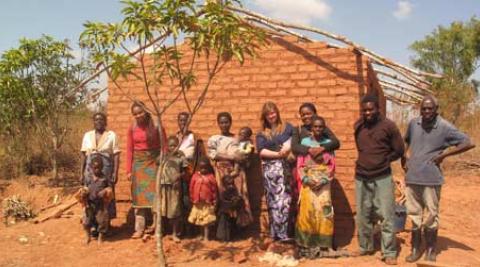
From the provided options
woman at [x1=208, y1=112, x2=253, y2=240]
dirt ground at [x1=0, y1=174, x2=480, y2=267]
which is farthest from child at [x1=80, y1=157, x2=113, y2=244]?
woman at [x1=208, y1=112, x2=253, y2=240]

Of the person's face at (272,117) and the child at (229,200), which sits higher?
the person's face at (272,117)

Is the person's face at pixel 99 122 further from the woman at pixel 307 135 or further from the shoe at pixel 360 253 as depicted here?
the shoe at pixel 360 253

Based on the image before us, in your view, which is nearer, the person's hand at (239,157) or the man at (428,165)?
the man at (428,165)

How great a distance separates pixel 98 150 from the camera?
18.7 feet

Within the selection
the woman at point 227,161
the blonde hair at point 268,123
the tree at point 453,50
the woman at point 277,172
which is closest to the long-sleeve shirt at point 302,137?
the woman at point 277,172

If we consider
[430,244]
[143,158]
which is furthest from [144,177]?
[430,244]

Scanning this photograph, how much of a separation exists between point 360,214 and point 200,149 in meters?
2.14

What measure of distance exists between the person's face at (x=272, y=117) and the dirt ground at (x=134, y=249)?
139 cm

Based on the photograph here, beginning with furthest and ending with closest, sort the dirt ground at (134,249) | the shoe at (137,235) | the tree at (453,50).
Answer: the tree at (453,50) < the shoe at (137,235) < the dirt ground at (134,249)

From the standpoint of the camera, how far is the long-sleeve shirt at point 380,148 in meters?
4.70

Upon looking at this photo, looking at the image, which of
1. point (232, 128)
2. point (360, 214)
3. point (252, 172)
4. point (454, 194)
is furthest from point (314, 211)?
point (454, 194)

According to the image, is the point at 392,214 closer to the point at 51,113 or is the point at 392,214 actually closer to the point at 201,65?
the point at 201,65

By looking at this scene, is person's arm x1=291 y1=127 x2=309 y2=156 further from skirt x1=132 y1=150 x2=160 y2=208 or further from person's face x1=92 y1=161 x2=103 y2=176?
person's face x1=92 y1=161 x2=103 y2=176

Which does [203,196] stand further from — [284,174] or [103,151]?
[103,151]
